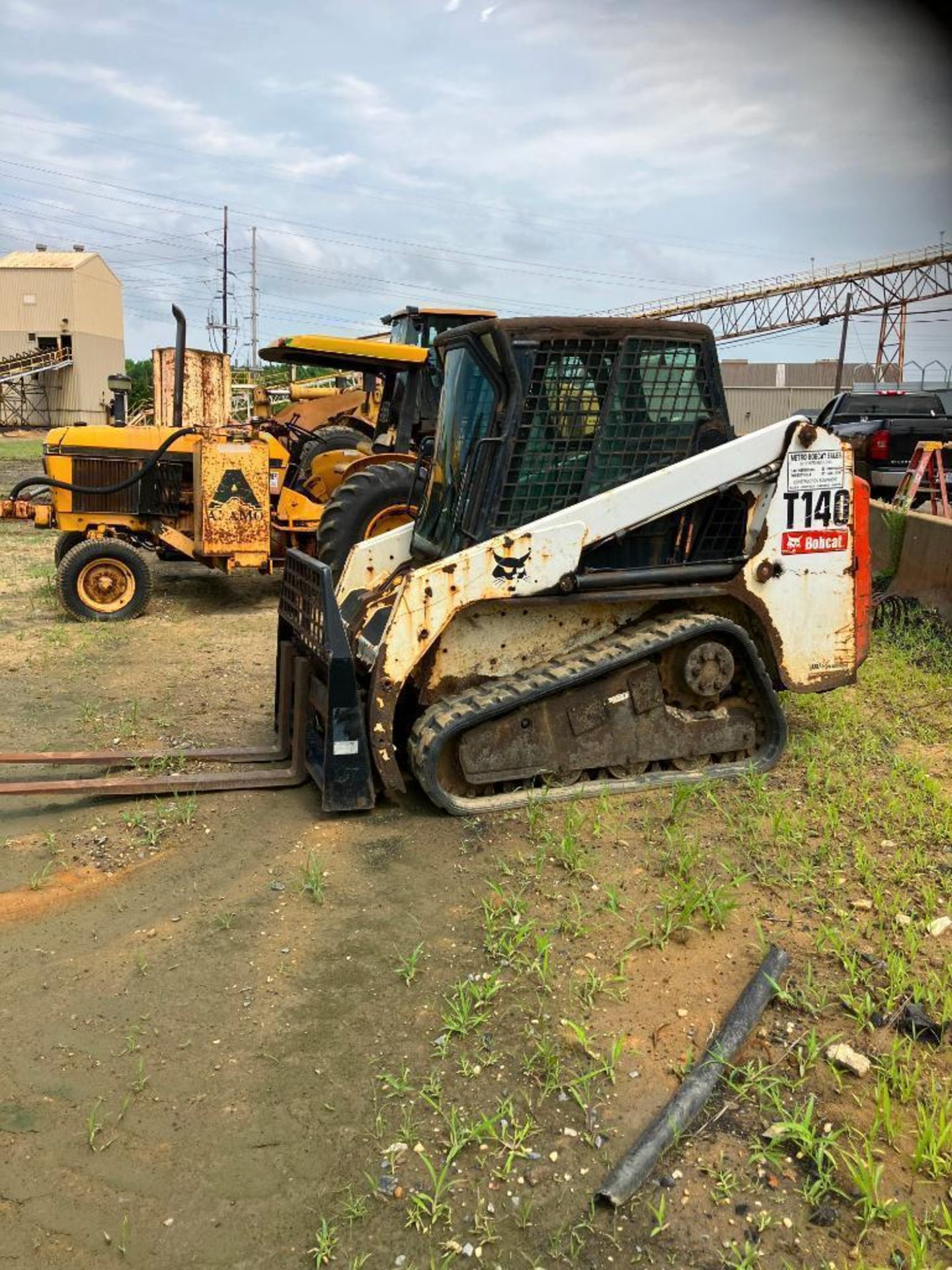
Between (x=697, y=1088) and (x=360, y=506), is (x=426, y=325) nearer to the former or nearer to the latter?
(x=360, y=506)

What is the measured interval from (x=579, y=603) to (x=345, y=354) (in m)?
4.77

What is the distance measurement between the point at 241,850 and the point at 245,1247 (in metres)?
2.05

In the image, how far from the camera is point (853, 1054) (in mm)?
2846

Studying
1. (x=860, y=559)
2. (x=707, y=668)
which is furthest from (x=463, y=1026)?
(x=860, y=559)

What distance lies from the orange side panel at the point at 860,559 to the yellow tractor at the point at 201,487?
3.95 meters

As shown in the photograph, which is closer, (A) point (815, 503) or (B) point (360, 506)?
(A) point (815, 503)

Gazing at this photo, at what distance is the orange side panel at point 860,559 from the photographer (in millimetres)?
5113

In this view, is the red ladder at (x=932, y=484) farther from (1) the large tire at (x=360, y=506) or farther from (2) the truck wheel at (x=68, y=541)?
(2) the truck wheel at (x=68, y=541)

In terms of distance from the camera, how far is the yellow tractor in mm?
8648

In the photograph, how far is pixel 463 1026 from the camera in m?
3.00

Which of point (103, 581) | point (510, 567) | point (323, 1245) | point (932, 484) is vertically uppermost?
point (932, 484)

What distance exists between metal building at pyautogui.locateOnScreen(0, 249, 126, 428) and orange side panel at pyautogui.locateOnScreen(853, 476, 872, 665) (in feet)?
143

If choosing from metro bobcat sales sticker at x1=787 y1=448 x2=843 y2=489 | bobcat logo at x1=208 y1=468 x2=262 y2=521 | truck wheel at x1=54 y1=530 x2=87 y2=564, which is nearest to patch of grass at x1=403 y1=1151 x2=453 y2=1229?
metro bobcat sales sticker at x1=787 y1=448 x2=843 y2=489

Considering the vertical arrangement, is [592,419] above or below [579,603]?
above
